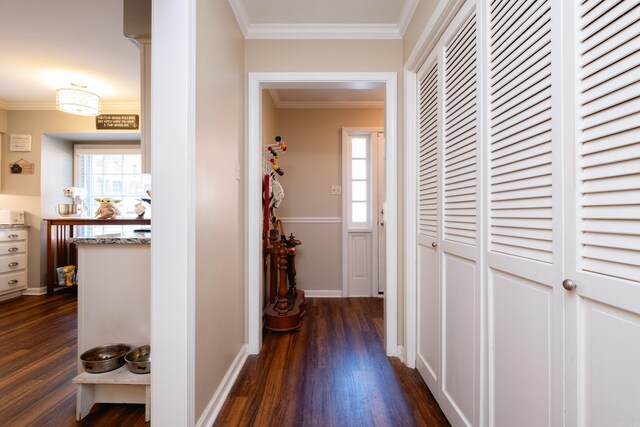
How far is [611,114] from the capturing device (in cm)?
67

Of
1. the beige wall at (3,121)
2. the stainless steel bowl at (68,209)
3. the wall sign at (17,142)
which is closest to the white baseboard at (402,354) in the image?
the stainless steel bowl at (68,209)

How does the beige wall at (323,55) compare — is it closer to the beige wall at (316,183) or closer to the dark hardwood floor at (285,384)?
the beige wall at (316,183)

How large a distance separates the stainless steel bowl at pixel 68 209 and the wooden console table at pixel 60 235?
0.18 m

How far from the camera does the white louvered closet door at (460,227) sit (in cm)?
128

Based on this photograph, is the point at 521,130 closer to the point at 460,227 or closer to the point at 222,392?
the point at 460,227

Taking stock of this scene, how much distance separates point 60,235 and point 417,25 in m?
4.98

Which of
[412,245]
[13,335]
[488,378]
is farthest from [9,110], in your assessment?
[488,378]

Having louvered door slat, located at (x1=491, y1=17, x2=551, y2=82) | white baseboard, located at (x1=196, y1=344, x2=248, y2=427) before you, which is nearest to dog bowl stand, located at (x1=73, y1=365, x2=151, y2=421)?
white baseboard, located at (x1=196, y1=344, x2=248, y2=427)

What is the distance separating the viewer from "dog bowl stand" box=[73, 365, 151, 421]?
151cm

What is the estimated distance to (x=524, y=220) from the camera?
37.6 inches

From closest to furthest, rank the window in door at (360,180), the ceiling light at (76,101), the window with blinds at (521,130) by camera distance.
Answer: the window with blinds at (521,130), the ceiling light at (76,101), the window in door at (360,180)

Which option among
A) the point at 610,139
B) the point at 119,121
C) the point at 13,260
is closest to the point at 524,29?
the point at 610,139

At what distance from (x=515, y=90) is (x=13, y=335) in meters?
3.95

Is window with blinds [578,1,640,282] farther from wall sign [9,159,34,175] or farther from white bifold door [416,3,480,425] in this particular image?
wall sign [9,159,34,175]
